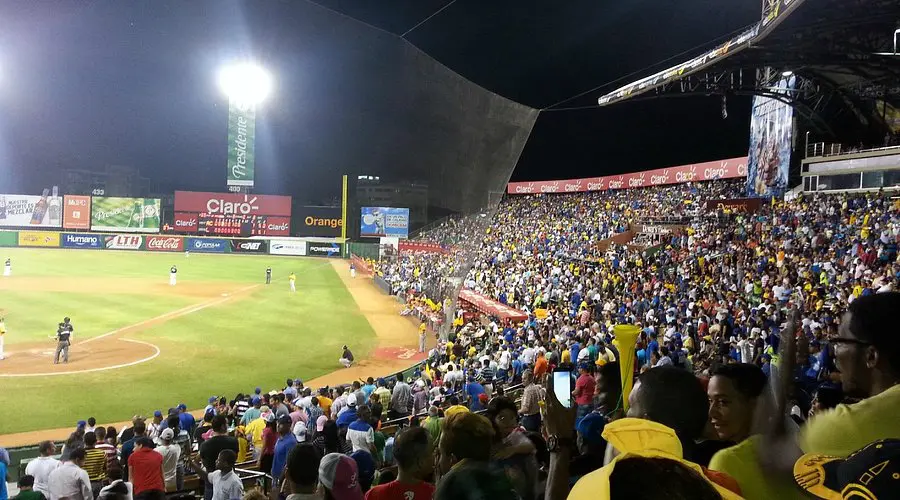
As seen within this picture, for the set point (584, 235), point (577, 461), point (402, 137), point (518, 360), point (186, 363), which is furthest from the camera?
point (584, 235)

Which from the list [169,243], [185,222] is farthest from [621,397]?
[169,243]

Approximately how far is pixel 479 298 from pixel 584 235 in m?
13.0

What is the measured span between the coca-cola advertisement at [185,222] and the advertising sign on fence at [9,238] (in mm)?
10305

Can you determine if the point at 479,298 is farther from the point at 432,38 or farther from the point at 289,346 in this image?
the point at 432,38

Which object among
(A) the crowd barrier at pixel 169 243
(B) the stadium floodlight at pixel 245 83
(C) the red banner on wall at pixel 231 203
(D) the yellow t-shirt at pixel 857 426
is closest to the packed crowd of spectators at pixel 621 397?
(D) the yellow t-shirt at pixel 857 426

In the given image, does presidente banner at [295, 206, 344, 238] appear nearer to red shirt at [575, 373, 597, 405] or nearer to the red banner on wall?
the red banner on wall

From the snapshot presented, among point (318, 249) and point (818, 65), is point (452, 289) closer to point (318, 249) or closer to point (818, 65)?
point (818, 65)

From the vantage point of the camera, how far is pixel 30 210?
127ft

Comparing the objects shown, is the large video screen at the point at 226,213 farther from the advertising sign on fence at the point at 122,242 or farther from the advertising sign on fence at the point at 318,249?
the advertising sign on fence at the point at 122,242

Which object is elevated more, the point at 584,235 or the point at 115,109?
Result: the point at 115,109

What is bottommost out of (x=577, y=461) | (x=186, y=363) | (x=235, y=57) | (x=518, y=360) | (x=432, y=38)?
(x=186, y=363)

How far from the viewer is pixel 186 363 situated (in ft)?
61.6

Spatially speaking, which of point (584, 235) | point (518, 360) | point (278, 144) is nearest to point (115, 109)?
point (278, 144)

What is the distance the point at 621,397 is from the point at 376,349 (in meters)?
18.6
